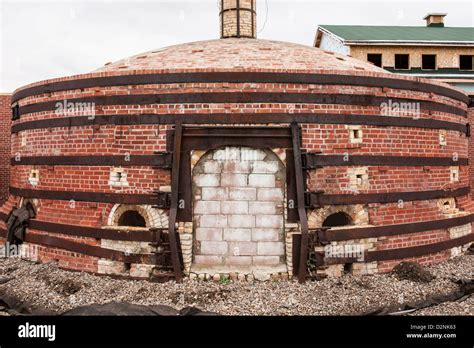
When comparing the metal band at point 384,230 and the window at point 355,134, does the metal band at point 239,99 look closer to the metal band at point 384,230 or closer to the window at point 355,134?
the window at point 355,134

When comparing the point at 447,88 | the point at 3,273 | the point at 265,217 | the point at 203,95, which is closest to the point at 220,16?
the point at 203,95

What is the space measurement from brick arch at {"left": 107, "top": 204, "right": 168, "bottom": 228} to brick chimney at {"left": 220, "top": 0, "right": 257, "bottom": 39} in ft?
24.7

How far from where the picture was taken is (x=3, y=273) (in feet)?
24.9

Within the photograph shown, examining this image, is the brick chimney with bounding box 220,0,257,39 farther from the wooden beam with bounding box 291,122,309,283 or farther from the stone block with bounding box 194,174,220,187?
the stone block with bounding box 194,174,220,187

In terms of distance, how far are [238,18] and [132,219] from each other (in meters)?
7.98

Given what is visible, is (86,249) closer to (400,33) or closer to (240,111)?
(240,111)

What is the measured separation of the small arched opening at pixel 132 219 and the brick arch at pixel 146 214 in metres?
0.18

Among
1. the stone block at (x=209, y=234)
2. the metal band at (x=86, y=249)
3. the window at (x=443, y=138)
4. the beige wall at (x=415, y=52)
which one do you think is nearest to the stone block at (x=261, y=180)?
the stone block at (x=209, y=234)

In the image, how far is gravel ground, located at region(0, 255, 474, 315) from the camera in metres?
5.80

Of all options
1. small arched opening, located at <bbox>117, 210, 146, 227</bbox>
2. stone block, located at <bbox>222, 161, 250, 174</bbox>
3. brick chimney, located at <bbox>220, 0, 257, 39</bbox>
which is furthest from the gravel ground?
brick chimney, located at <bbox>220, 0, 257, 39</bbox>

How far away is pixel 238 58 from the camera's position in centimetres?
862
